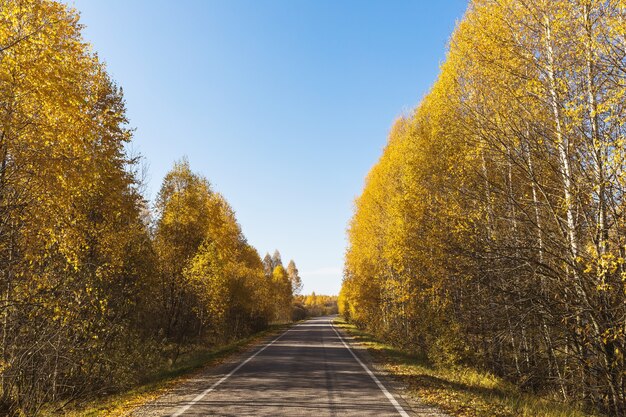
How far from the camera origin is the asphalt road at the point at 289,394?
7941 millimetres

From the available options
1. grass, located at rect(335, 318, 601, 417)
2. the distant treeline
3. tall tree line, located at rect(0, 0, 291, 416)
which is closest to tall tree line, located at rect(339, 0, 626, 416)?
grass, located at rect(335, 318, 601, 417)

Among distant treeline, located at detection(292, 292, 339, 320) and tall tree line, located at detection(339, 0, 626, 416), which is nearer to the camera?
tall tree line, located at detection(339, 0, 626, 416)

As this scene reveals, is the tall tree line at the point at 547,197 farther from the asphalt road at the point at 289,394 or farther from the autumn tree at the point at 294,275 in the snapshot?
the autumn tree at the point at 294,275

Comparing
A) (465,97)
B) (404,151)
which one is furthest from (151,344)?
(465,97)

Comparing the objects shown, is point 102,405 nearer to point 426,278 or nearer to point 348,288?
point 426,278

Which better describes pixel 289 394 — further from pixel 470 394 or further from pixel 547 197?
pixel 547 197


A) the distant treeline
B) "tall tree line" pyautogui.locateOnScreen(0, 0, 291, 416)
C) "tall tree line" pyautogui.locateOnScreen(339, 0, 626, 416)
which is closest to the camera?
"tall tree line" pyautogui.locateOnScreen(339, 0, 626, 416)

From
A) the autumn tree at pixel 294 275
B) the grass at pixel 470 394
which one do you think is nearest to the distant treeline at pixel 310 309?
the autumn tree at pixel 294 275

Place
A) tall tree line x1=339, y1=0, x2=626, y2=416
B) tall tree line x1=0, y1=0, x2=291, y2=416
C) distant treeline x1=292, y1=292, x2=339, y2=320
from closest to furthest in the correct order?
tall tree line x1=339, y1=0, x2=626, y2=416 → tall tree line x1=0, y1=0, x2=291, y2=416 → distant treeline x1=292, y1=292, x2=339, y2=320

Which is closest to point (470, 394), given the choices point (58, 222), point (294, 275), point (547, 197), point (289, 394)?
point (289, 394)

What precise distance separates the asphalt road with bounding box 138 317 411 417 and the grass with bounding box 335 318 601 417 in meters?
0.89

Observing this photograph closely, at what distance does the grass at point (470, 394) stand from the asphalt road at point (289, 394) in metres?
0.89

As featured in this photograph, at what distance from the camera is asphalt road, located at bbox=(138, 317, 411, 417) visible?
7.94m

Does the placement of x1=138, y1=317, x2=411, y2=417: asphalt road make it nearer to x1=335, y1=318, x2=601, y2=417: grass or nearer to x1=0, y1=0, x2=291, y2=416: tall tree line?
x1=335, y1=318, x2=601, y2=417: grass
